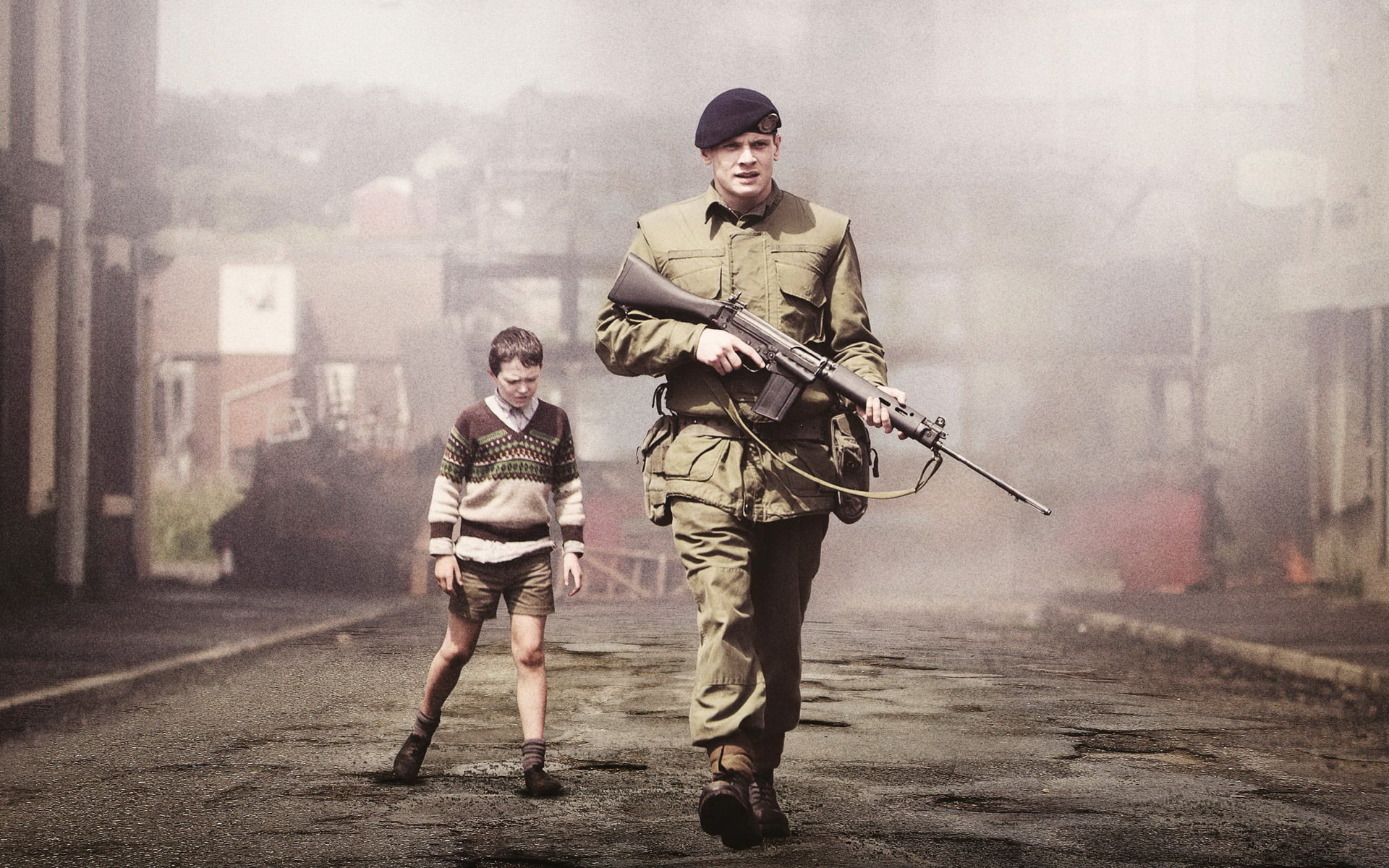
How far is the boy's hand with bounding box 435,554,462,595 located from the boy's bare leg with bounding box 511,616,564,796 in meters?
0.22

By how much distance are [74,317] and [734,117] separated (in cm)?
1482

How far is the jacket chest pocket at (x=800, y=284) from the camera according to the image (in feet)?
14.5

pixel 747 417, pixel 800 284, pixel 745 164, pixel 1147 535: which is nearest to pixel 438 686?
pixel 747 417

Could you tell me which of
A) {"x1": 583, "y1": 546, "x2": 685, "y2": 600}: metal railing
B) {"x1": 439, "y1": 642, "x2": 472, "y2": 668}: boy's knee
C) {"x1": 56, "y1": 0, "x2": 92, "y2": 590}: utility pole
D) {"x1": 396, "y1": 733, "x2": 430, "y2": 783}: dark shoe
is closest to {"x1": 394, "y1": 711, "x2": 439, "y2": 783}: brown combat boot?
{"x1": 396, "y1": 733, "x2": 430, "y2": 783}: dark shoe

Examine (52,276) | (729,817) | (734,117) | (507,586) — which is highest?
(52,276)

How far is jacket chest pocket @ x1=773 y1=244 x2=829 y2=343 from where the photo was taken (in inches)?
173

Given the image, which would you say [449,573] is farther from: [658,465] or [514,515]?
[658,465]

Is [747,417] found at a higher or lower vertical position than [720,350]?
lower

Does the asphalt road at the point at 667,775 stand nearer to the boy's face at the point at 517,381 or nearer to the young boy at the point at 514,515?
the young boy at the point at 514,515

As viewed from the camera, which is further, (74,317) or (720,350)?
(74,317)

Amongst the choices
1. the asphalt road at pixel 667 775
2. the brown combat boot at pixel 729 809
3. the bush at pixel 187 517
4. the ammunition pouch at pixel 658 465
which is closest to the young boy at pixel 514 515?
the asphalt road at pixel 667 775

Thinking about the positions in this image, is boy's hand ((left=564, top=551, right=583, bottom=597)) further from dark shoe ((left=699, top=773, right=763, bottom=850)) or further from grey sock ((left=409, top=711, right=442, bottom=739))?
dark shoe ((left=699, top=773, right=763, bottom=850))

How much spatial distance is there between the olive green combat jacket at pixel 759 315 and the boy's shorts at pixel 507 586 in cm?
97

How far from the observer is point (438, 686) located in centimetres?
541
